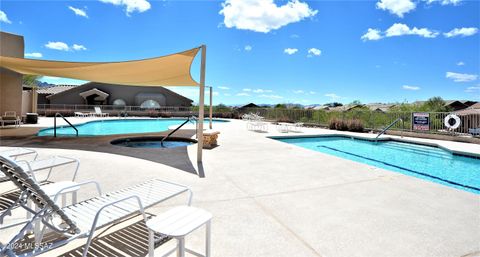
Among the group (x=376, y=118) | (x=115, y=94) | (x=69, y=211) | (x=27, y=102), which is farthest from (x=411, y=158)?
(x=115, y=94)

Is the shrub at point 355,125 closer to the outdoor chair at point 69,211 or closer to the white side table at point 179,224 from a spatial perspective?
the outdoor chair at point 69,211

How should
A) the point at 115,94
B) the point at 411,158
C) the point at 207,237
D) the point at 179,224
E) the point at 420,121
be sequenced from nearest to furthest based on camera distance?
the point at 179,224, the point at 207,237, the point at 411,158, the point at 420,121, the point at 115,94

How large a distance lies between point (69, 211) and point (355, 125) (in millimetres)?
14379

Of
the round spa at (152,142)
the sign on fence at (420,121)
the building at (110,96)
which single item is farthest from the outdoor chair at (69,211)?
the building at (110,96)

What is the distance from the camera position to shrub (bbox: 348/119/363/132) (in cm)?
1401

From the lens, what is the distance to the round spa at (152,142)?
9109 mm

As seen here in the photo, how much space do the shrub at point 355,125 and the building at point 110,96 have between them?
957 inches

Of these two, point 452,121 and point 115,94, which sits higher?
point 115,94

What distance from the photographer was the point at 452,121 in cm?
1090

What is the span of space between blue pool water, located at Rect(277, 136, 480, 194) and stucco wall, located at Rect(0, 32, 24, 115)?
13358 mm

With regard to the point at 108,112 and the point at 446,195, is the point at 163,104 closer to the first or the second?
the point at 108,112

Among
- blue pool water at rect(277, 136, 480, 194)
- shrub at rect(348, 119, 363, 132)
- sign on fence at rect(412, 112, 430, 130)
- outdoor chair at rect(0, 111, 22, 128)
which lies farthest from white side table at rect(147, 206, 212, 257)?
outdoor chair at rect(0, 111, 22, 128)

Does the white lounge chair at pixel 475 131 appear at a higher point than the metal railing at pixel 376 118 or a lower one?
lower

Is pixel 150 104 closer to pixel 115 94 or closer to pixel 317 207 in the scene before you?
pixel 115 94
